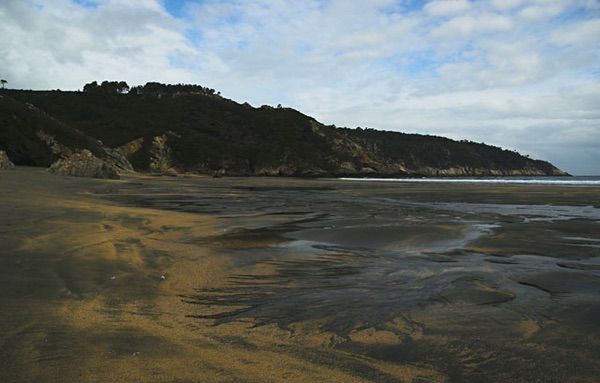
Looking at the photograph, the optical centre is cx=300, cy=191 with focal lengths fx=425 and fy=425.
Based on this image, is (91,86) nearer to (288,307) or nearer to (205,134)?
(205,134)

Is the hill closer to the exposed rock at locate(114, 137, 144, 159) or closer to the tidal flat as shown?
the exposed rock at locate(114, 137, 144, 159)

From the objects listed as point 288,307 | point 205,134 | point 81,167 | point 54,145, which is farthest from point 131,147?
point 288,307

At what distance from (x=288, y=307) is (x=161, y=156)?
296 ft

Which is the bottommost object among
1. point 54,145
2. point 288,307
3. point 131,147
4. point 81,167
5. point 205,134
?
point 288,307

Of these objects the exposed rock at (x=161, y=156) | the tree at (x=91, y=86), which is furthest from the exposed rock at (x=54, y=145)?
the tree at (x=91, y=86)

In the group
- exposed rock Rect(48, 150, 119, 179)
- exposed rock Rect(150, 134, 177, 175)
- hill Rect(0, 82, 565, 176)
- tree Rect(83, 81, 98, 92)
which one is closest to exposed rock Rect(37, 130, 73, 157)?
exposed rock Rect(48, 150, 119, 179)

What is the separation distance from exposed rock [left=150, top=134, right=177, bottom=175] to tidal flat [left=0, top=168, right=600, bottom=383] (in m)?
79.0

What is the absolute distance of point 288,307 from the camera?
514 centimetres

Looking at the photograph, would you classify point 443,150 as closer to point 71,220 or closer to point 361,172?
point 361,172

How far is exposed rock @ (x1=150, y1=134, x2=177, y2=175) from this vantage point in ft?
282

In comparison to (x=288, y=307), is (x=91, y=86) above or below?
above

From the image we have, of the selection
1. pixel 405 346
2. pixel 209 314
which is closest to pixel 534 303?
pixel 405 346

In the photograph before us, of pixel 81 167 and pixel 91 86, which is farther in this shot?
pixel 91 86

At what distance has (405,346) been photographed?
159 inches
